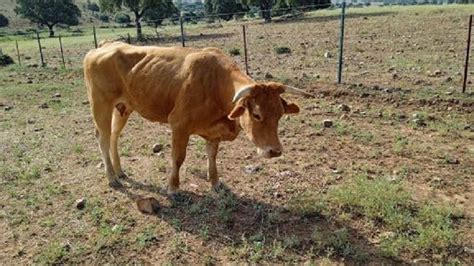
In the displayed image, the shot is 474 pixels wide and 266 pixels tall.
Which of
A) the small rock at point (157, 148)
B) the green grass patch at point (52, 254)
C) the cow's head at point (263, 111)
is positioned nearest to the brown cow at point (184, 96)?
the cow's head at point (263, 111)

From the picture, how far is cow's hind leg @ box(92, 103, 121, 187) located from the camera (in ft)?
21.6

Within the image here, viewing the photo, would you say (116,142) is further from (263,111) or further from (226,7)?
(226,7)

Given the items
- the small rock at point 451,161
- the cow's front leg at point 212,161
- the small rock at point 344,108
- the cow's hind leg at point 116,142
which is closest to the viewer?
the cow's front leg at point 212,161

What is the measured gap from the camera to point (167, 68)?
6.12 m

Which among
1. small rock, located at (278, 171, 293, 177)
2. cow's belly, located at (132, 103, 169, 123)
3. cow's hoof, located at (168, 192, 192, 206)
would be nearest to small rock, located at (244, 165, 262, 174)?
small rock, located at (278, 171, 293, 177)

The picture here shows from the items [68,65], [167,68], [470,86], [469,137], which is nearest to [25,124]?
[167,68]

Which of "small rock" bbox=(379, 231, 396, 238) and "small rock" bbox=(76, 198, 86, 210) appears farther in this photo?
"small rock" bbox=(76, 198, 86, 210)

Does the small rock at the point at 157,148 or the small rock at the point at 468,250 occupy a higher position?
the small rock at the point at 157,148

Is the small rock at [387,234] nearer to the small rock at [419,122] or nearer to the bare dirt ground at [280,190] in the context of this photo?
the bare dirt ground at [280,190]

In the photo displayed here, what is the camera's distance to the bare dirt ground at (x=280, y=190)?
505 centimetres

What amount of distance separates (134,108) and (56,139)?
3.50 m

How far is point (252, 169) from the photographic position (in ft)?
23.4

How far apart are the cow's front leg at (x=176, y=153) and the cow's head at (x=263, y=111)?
1.10 meters

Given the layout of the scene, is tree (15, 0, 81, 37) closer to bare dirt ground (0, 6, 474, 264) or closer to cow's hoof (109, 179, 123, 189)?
bare dirt ground (0, 6, 474, 264)
